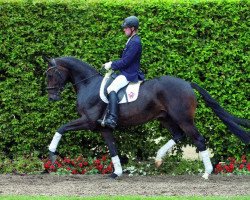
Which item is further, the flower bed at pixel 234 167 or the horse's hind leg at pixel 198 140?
the flower bed at pixel 234 167

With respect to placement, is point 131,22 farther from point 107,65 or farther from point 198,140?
point 198,140

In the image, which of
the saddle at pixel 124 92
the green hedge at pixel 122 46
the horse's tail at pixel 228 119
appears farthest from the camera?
the green hedge at pixel 122 46

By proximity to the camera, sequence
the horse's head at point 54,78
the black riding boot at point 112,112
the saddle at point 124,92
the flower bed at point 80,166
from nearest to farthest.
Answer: the black riding boot at point 112,112, the saddle at point 124,92, the horse's head at point 54,78, the flower bed at point 80,166

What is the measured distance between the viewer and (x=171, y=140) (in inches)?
474

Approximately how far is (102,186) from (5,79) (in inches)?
124

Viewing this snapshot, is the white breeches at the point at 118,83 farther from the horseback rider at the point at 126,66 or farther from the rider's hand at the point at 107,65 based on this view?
the rider's hand at the point at 107,65

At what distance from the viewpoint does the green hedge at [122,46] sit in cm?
1277

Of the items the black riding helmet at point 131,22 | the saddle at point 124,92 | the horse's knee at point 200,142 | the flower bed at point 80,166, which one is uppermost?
the black riding helmet at point 131,22

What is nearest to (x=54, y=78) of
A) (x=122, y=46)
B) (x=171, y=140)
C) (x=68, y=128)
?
(x=68, y=128)

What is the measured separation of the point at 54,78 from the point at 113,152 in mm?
1583

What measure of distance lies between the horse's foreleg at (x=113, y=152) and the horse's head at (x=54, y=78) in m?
1.01

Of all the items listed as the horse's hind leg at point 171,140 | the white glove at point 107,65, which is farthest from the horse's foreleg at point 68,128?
the horse's hind leg at point 171,140

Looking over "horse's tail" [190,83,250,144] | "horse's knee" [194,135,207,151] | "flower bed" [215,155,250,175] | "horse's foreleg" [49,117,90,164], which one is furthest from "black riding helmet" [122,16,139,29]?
"flower bed" [215,155,250,175]

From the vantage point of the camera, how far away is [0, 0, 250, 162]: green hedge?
41.9 feet
